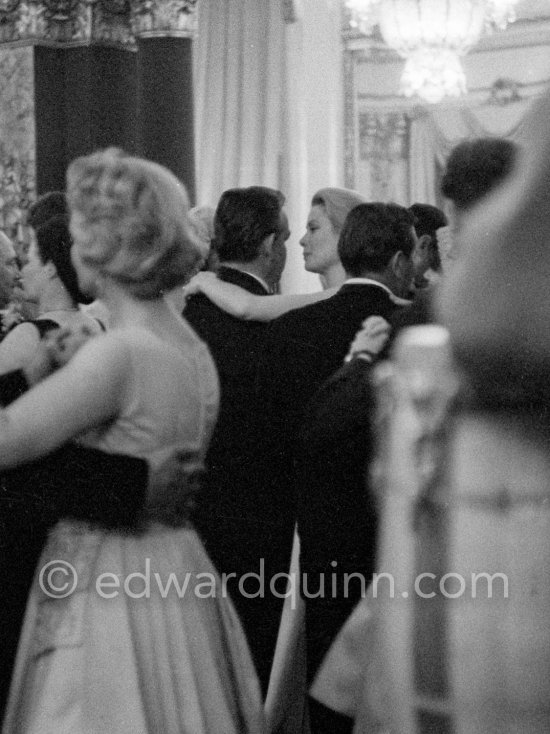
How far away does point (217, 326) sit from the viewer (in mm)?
4035

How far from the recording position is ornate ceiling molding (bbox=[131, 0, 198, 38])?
808cm

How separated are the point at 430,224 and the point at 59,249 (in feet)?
6.38

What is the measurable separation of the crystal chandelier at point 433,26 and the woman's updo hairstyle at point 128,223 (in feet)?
23.9

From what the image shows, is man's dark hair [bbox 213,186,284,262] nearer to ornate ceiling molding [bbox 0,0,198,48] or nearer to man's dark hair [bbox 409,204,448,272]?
man's dark hair [bbox 409,204,448,272]

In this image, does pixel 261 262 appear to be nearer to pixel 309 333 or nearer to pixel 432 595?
A: pixel 309 333

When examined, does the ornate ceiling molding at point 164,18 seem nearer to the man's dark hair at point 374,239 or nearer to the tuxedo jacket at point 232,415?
the tuxedo jacket at point 232,415

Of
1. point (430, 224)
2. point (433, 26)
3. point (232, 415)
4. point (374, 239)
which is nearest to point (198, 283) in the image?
point (232, 415)

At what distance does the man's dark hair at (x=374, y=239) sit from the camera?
365 cm

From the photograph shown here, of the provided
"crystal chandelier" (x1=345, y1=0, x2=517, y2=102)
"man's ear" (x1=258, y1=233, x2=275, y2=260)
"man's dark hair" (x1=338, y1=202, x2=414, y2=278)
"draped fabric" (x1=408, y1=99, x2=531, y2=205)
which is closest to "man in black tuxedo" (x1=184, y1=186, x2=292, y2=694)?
"man's ear" (x1=258, y1=233, x2=275, y2=260)

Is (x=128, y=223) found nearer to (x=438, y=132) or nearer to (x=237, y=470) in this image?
(x=237, y=470)

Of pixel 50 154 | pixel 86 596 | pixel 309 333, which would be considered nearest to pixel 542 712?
pixel 86 596

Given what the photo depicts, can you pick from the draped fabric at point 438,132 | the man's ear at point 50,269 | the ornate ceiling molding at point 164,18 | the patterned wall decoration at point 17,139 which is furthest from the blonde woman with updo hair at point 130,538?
the draped fabric at point 438,132

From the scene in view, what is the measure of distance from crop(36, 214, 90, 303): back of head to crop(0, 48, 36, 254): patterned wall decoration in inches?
191

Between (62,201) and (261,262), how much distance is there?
0.79 m
